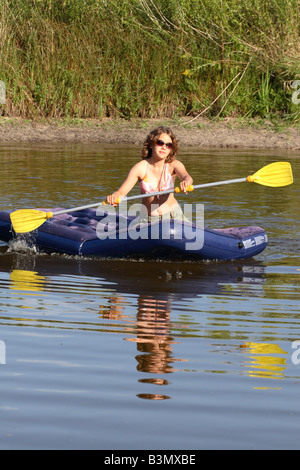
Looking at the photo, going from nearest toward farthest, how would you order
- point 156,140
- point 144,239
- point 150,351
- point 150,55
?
point 150,351, point 144,239, point 156,140, point 150,55

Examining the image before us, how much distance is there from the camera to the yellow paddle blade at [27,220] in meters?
7.48

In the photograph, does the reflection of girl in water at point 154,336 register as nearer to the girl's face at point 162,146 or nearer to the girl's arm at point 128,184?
the girl's arm at point 128,184

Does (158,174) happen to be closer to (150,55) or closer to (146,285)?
(146,285)

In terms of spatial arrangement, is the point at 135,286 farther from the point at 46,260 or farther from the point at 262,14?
the point at 262,14

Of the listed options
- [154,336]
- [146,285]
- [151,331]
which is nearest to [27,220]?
[146,285]

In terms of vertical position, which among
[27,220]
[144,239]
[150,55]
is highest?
[150,55]

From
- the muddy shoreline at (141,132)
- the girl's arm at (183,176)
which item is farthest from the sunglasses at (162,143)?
the muddy shoreline at (141,132)

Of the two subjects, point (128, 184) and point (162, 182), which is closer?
point (128, 184)

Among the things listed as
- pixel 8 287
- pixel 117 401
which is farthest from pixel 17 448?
pixel 8 287

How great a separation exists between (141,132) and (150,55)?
1.21 meters

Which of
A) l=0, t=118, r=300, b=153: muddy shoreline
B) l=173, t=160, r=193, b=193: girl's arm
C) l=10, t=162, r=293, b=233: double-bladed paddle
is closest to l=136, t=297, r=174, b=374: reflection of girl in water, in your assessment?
l=173, t=160, r=193, b=193: girl's arm

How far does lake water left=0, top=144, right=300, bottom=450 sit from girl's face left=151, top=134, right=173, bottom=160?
0.82 m

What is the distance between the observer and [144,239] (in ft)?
23.2

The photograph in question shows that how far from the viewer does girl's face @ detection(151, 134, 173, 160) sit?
7188 mm
